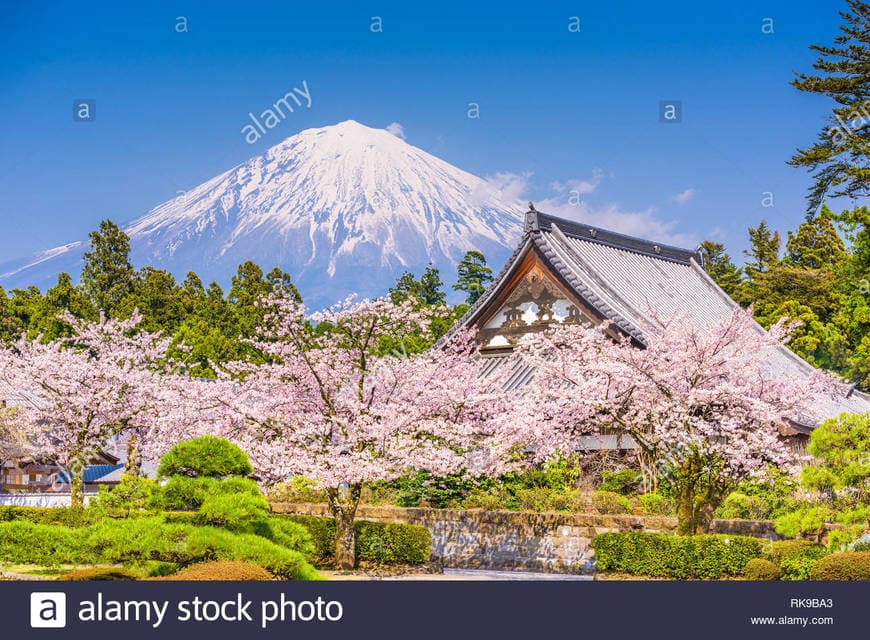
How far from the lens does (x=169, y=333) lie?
191 ft

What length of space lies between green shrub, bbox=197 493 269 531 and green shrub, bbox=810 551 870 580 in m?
9.31

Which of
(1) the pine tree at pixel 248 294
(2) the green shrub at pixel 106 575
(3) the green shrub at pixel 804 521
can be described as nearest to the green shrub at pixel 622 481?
(3) the green shrub at pixel 804 521

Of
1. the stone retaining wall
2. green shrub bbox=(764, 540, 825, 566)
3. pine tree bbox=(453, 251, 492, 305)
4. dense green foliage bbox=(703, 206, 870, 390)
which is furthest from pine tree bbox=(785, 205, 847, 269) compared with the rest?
green shrub bbox=(764, 540, 825, 566)

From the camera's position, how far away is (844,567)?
16000mm

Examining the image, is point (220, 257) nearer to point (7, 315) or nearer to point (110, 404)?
point (7, 315)

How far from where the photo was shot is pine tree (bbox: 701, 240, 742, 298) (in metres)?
58.4

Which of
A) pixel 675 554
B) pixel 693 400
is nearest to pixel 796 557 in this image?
pixel 675 554

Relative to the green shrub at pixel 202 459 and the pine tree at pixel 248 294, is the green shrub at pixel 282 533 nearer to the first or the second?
the green shrub at pixel 202 459

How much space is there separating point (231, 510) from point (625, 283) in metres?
22.0

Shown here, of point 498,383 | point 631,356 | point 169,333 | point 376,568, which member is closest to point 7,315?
point 169,333

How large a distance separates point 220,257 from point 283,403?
179 m

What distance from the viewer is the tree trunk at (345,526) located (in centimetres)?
2306

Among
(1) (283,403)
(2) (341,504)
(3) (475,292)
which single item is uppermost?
(3) (475,292)

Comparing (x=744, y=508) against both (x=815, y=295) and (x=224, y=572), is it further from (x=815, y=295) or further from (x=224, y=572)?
(x=815, y=295)
